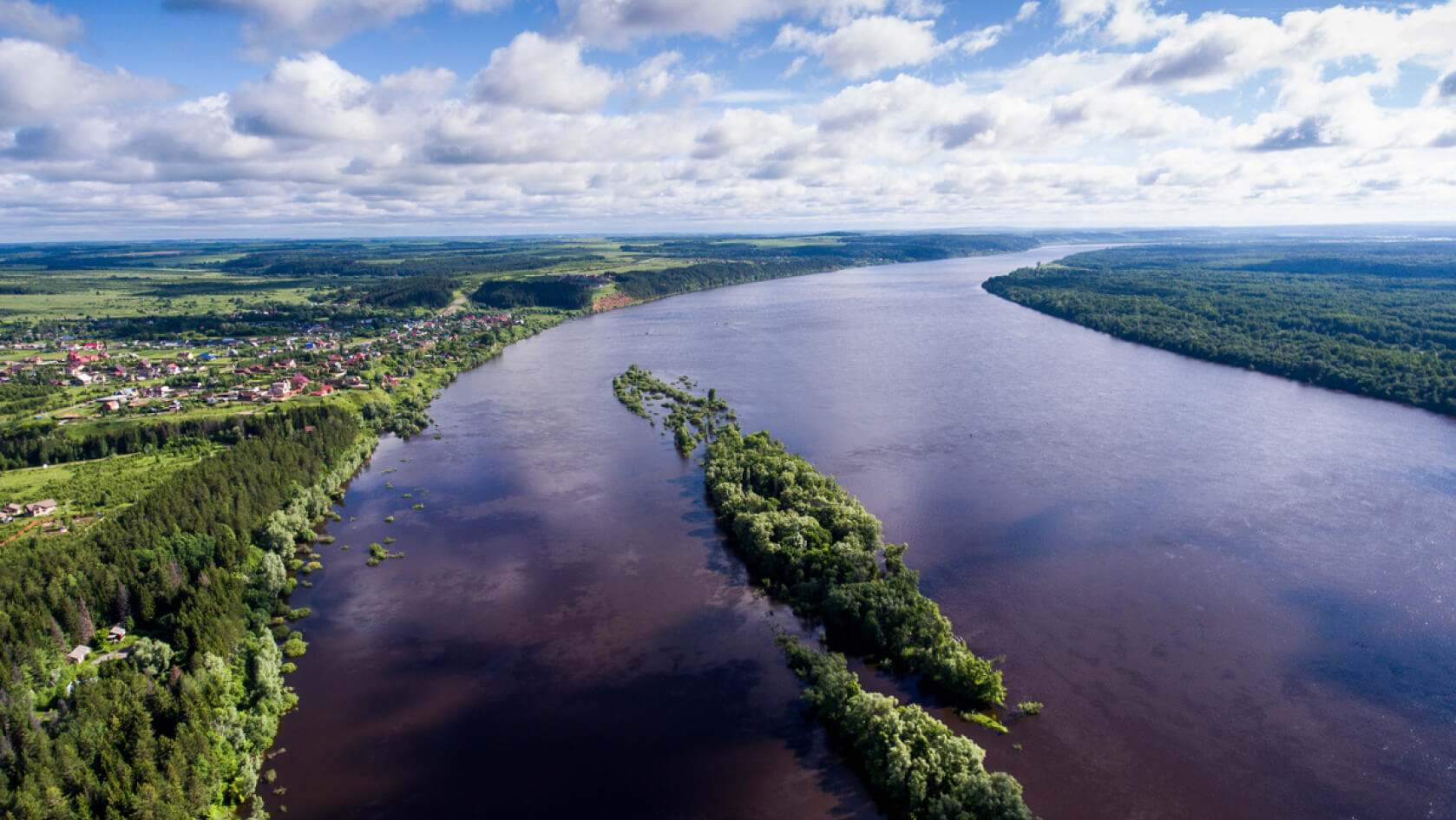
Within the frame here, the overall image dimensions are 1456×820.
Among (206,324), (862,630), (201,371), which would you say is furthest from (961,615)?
(206,324)

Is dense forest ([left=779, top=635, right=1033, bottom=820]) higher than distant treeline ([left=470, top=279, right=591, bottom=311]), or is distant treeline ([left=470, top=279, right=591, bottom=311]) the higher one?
distant treeline ([left=470, top=279, right=591, bottom=311])

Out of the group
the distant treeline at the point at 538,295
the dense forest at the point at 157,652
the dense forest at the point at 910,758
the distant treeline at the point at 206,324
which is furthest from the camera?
the distant treeline at the point at 538,295

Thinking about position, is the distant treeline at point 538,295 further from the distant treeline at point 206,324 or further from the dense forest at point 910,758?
the dense forest at point 910,758

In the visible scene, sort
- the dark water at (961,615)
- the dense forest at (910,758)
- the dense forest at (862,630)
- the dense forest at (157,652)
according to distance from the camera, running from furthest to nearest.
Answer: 1. the dark water at (961,615)
2. the dense forest at (862,630)
3. the dense forest at (157,652)
4. the dense forest at (910,758)

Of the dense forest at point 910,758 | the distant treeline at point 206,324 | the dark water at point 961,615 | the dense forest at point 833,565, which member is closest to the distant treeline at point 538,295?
the distant treeline at point 206,324

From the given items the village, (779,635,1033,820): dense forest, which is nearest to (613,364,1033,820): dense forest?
(779,635,1033,820): dense forest

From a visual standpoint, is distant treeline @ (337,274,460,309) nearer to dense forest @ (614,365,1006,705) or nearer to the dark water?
the dark water
